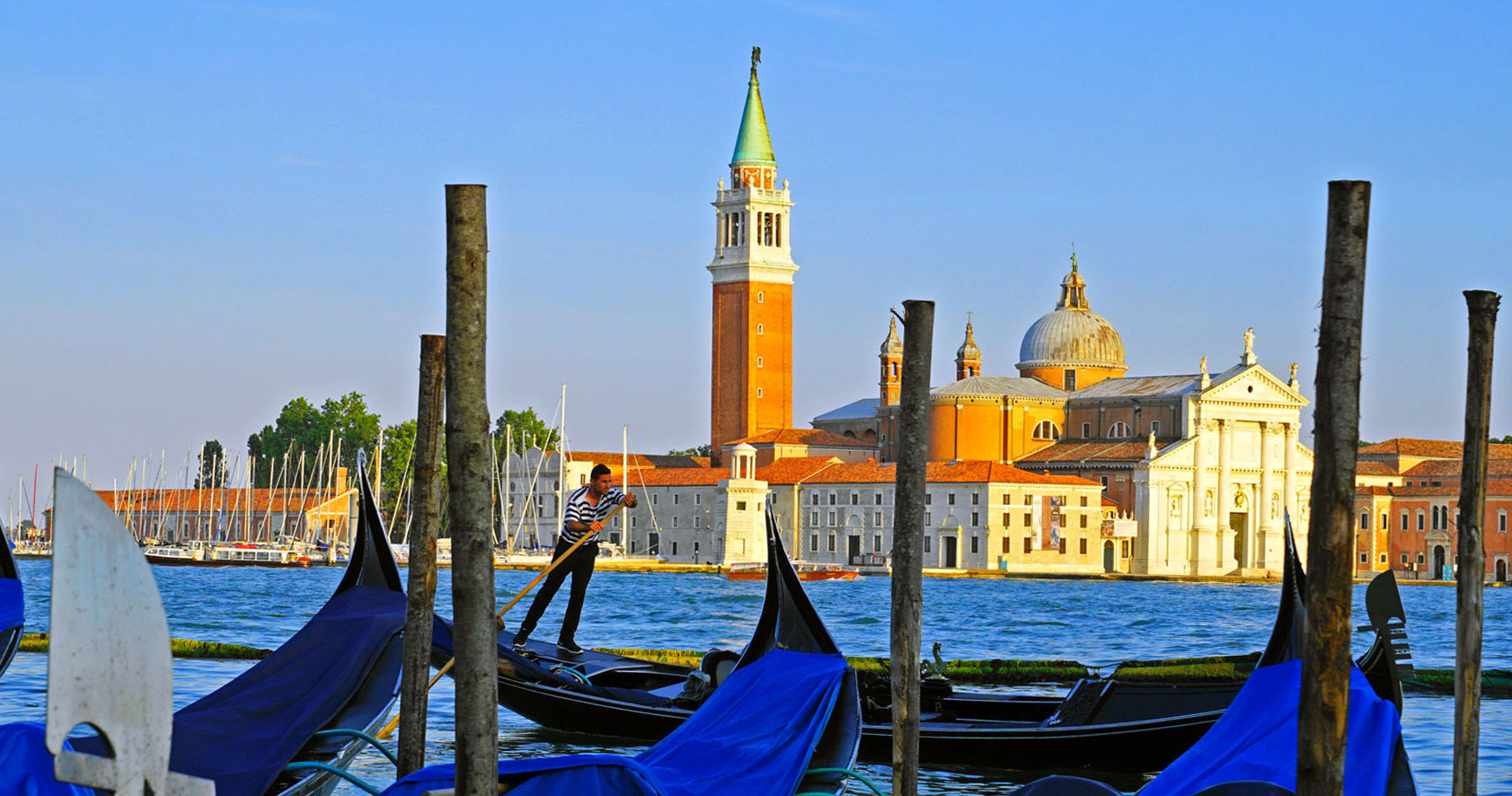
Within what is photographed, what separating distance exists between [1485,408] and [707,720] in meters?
2.27

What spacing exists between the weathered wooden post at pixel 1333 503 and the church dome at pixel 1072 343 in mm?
47981

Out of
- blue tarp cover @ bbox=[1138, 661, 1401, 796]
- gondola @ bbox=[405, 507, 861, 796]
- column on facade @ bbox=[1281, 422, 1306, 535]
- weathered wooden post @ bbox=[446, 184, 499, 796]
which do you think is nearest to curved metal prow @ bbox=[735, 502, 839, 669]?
gondola @ bbox=[405, 507, 861, 796]

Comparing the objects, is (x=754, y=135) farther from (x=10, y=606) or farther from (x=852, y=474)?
(x=10, y=606)

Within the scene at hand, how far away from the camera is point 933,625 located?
844 inches

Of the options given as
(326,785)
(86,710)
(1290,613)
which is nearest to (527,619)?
(326,785)

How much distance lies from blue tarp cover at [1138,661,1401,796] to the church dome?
1857 inches

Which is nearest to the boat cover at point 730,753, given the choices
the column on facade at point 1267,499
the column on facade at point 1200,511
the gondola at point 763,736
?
the gondola at point 763,736

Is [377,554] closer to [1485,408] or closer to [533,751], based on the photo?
[533,751]

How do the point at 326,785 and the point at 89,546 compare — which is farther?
the point at 326,785

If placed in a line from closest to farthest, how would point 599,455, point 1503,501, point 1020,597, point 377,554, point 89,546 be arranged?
point 89,546 < point 377,554 < point 1020,597 < point 1503,501 < point 599,455

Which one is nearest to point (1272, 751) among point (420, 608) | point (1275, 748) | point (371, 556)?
point (1275, 748)

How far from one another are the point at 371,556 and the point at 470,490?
217 centimetres

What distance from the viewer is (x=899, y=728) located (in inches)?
202

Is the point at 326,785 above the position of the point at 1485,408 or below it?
below
